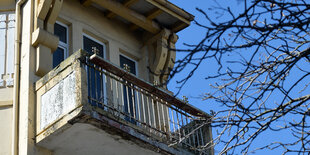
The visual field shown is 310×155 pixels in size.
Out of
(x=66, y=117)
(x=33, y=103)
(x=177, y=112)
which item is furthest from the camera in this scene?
(x=177, y=112)

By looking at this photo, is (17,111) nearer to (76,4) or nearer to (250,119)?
(76,4)

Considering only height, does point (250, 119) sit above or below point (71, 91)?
below

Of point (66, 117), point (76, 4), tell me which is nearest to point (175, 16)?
point (76, 4)

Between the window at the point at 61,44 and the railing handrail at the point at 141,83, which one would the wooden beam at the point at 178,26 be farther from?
the window at the point at 61,44

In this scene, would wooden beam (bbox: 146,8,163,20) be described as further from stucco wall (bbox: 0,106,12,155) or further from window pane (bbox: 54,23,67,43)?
stucco wall (bbox: 0,106,12,155)

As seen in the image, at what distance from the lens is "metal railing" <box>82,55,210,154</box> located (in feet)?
37.6

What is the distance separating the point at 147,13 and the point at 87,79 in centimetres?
320

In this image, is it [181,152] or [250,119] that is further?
[181,152]

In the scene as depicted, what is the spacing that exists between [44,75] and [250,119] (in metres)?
4.92

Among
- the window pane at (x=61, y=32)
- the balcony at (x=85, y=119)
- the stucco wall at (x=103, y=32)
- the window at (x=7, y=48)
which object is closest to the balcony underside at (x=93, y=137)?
the balcony at (x=85, y=119)

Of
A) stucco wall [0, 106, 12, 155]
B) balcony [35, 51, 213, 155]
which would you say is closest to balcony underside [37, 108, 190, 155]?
balcony [35, 51, 213, 155]

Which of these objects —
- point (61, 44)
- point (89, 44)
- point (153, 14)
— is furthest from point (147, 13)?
point (61, 44)

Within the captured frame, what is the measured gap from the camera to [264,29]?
723 centimetres

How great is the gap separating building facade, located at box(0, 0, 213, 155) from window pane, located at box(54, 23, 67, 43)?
2 cm
